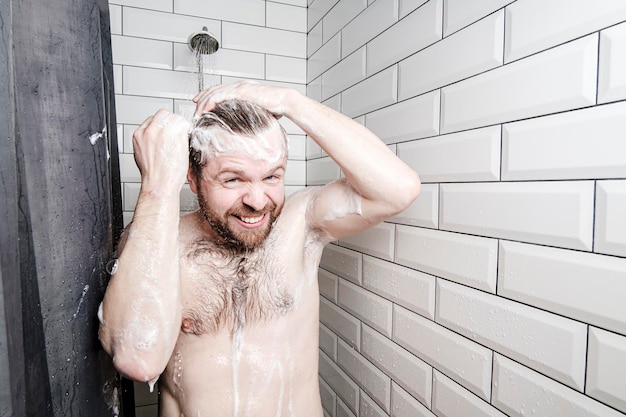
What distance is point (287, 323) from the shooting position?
2.84 feet

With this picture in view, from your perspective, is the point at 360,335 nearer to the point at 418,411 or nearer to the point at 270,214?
the point at 418,411

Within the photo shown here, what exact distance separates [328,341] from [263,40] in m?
1.21

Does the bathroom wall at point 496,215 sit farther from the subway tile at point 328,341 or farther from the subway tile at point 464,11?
the subway tile at point 328,341

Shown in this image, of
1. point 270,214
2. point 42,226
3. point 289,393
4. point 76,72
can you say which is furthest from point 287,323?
point 76,72

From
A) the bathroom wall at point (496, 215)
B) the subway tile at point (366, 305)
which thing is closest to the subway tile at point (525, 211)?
the bathroom wall at point (496, 215)

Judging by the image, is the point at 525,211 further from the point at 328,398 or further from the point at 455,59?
the point at 328,398

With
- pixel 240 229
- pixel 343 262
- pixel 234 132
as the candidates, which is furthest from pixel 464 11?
pixel 343 262

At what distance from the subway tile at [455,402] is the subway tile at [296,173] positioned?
0.90m

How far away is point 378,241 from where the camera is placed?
0.99 metres

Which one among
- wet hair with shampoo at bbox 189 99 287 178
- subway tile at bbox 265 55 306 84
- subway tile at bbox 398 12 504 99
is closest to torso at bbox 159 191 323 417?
wet hair with shampoo at bbox 189 99 287 178

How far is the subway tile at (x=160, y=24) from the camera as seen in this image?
123 cm

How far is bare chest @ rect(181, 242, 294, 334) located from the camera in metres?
0.81

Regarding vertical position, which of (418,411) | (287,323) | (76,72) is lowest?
(418,411)

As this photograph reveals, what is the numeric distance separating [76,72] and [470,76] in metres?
0.70
